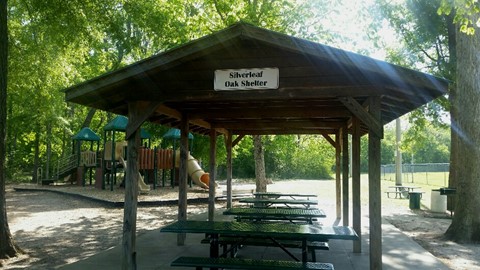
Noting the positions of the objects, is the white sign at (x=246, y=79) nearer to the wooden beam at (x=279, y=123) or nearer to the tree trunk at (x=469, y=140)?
the wooden beam at (x=279, y=123)

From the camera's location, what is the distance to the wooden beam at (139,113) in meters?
6.20

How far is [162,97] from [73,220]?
8.06 meters

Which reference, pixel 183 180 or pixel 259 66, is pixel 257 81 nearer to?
pixel 259 66

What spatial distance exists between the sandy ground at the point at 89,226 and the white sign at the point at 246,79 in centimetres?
420

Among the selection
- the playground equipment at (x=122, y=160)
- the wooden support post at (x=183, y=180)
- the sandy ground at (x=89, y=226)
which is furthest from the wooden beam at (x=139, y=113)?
the playground equipment at (x=122, y=160)

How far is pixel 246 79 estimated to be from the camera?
5.88 m

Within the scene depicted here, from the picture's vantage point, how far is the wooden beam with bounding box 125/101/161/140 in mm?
6195

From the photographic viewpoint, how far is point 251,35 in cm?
552

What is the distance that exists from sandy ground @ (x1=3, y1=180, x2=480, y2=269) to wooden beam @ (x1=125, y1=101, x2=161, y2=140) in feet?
9.13

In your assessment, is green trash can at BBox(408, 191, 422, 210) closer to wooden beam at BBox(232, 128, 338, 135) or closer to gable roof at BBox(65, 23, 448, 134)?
wooden beam at BBox(232, 128, 338, 135)

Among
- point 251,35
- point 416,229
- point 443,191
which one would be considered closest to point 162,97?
point 251,35

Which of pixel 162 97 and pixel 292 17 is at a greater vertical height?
pixel 292 17

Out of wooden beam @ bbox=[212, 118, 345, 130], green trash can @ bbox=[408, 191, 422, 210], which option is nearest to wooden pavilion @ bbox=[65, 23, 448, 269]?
wooden beam @ bbox=[212, 118, 345, 130]

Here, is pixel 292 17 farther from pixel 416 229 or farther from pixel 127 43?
pixel 416 229
